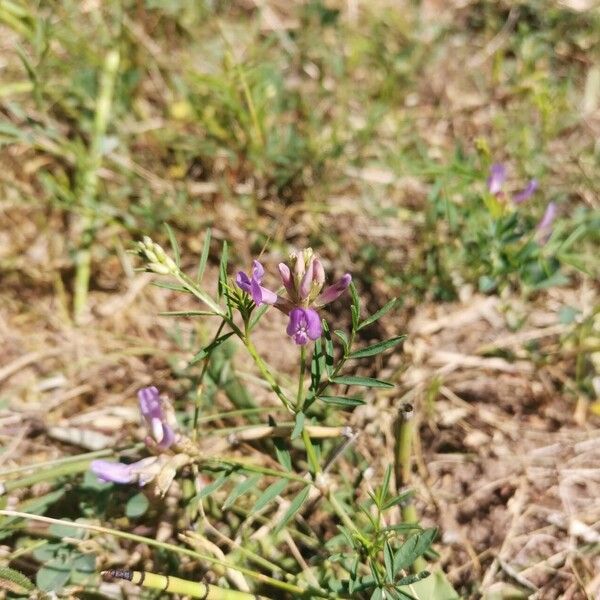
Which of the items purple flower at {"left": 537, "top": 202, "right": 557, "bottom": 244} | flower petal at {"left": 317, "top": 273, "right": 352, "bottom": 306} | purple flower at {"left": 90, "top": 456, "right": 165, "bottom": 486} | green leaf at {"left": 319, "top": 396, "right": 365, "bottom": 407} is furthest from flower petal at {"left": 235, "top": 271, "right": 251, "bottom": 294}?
purple flower at {"left": 537, "top": 202, "right": 557, "bottom": 244}

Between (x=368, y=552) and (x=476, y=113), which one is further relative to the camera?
(x=476, y=113)

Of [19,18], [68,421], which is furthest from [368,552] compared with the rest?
[19,18]

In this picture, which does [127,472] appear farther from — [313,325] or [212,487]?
[313,325]

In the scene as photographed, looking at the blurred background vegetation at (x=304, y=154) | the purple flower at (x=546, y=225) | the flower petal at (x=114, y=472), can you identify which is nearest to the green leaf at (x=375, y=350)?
the flower petal at (x=114, y=472)

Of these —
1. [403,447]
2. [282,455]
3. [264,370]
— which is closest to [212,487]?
[282,455]

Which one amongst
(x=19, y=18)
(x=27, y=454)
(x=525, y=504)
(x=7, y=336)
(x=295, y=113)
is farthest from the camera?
(x=295, y=113)

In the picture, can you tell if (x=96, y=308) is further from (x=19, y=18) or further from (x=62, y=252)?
(x=19, y=18)

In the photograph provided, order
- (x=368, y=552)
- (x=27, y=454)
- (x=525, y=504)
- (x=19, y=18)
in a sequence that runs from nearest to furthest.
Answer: (x=368, y=552), (x=525, y=504), (x=27, y=454), (x=19, y=18)
